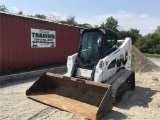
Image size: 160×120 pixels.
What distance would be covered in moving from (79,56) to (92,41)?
66 cm

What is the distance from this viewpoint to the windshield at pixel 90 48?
6.73 m

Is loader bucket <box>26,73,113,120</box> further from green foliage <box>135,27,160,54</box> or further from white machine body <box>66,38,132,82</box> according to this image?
green foliage <box>135,27,160,54</box>

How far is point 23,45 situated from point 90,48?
5.34m

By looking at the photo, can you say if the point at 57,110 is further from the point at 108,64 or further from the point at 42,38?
the point at 42,38

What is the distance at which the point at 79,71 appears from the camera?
6777 mm

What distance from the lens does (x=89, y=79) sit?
6.46m

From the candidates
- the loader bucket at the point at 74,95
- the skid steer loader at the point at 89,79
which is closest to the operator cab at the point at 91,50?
the skid steer loader at the point at 89,79

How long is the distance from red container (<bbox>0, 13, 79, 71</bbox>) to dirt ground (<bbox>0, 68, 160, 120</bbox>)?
2.78 metres

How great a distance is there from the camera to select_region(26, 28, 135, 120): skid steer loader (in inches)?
226

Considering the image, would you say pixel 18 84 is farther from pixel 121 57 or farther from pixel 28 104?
pixel 121 57

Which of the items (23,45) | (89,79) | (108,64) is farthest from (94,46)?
(23,45)

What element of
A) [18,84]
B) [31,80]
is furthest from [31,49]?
[18,84]

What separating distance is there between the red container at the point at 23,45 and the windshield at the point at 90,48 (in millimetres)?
4624

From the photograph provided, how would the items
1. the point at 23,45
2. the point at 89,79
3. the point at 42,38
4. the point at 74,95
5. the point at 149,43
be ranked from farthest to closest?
the point at 149,43 → the point at 42,38 → the point at 23,45 → the point at 89,79 → the point at 74,95
